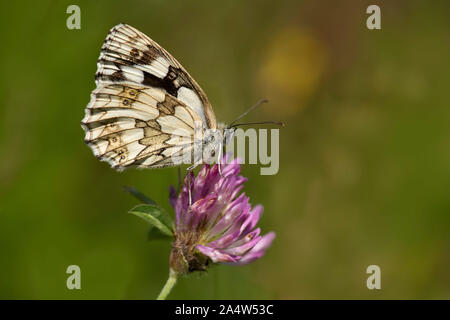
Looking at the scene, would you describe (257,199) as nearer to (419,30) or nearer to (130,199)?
(130,199)

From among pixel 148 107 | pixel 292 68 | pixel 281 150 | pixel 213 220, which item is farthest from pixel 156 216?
pixel 292 68

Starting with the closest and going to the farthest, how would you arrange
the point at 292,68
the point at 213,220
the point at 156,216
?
the point at 156,216
the point at 213,220
the point at 292,68

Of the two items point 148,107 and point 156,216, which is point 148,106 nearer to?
point 148,107

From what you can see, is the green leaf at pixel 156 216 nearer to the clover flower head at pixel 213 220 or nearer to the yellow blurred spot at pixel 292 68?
the clover flower head at pixel 213 220

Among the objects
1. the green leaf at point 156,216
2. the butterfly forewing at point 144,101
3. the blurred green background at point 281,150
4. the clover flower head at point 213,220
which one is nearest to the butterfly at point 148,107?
the butterfly forewing at point 144,101

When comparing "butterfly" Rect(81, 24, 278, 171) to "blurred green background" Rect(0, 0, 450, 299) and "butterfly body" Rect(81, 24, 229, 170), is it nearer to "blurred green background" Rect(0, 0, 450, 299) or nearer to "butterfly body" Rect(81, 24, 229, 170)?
"butterfly body" Rect(81, 24, 229, 170)

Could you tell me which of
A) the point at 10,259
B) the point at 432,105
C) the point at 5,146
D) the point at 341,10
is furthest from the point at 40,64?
the point at 432,105
